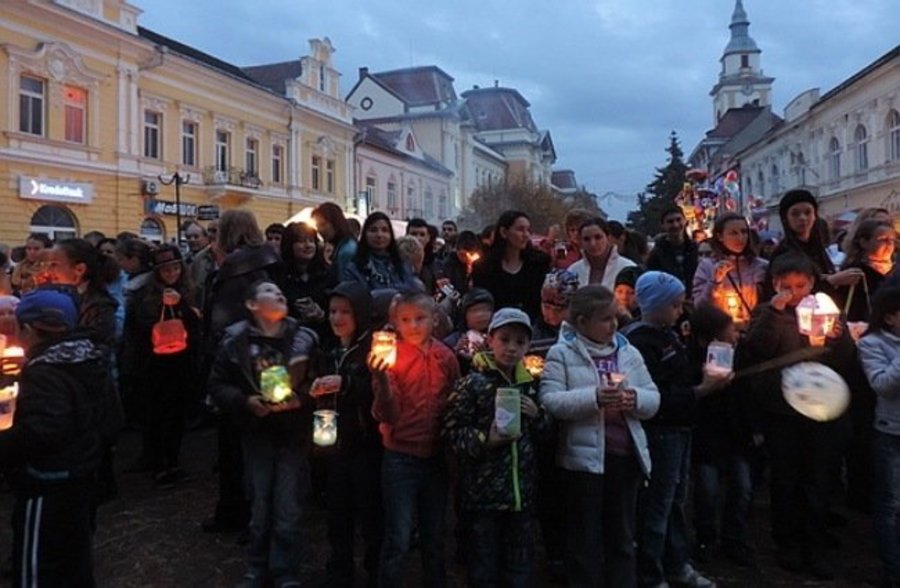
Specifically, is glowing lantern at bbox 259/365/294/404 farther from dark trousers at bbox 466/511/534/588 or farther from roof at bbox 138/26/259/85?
roof at bbox 138/26/259/85

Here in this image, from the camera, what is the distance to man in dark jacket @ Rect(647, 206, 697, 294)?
20.3ft

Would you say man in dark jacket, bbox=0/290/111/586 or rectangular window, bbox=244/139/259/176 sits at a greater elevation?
rectangular window, bbox=244/139/259/176

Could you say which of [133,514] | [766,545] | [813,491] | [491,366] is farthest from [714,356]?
[133,514]

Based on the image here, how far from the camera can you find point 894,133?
111 feet

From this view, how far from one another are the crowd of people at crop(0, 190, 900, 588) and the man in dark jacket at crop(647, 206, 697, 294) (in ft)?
3.06

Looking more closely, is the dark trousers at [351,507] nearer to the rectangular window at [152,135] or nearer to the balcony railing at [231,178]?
the rectangular window at [152,135]

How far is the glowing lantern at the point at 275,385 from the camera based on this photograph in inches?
149

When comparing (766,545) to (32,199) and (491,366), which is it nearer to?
(491,366)

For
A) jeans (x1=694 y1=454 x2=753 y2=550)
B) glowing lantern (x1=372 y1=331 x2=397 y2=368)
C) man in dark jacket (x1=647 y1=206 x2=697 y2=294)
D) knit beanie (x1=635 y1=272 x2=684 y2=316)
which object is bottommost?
jeans (x1=694 y1=454 x2=753 y2=550)

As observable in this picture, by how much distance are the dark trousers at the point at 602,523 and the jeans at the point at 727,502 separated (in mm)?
1003

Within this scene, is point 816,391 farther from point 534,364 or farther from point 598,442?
point 534,364

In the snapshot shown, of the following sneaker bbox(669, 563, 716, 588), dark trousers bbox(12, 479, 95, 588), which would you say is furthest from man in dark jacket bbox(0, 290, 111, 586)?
sneaker bbox(669, 563, 716, 588)

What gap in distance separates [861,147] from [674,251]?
38.4 m

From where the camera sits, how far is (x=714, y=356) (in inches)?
140
